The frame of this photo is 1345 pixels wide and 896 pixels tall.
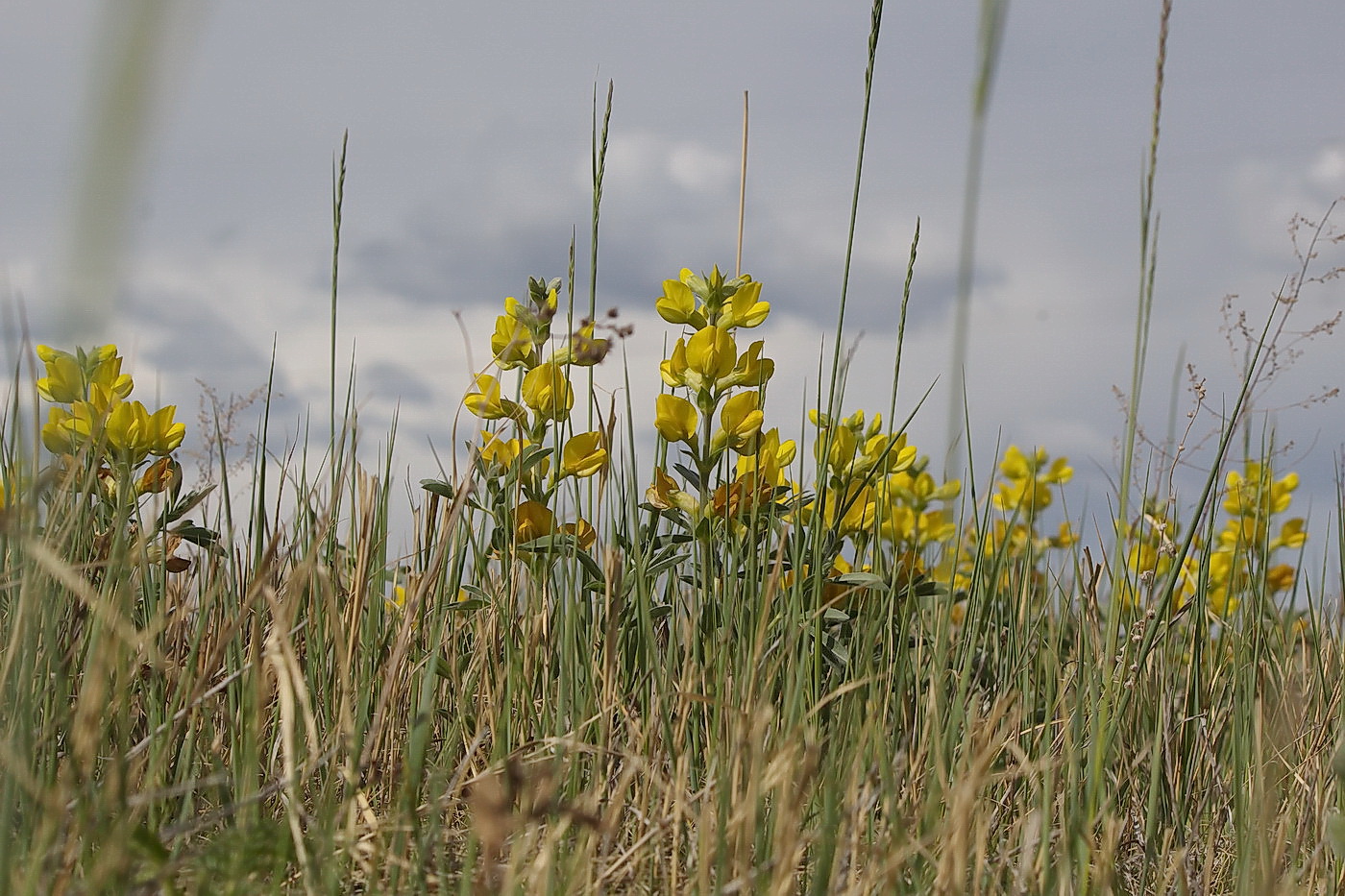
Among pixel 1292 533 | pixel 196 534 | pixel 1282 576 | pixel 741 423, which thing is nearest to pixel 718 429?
pixel 741 423

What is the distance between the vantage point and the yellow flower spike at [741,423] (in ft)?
6.40

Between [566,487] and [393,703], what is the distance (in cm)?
55

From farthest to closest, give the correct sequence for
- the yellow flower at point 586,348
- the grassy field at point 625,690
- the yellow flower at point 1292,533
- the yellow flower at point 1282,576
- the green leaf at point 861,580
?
the yellow flower at point 1292,533 < the yellow flower at point 1282,576 < the green leaf at point 861,580 < the yellow flower at point 586,348 < the grassy field at point 625,690

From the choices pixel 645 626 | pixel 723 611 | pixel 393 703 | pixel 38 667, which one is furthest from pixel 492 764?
pixel 38 667

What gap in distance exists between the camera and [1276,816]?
180 cm

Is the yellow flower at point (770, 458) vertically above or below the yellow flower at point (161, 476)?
above

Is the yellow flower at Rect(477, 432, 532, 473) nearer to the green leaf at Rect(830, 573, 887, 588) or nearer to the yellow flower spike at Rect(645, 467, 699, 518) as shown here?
the yellow flower spike at Rect(645, 467, 699, 518)

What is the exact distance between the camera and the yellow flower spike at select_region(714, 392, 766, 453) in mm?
1951

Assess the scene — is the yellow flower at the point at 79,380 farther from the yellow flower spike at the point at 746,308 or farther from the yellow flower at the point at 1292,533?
the yellow flower at the point at 1292,533

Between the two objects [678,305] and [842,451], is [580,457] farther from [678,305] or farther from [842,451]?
[842,451]

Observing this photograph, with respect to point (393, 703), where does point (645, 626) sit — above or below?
above

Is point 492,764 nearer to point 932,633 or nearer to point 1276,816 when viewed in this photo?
point 932,633

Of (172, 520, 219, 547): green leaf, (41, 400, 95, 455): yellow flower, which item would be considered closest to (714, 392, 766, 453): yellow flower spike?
(172, 520, 219, 547): green leaf

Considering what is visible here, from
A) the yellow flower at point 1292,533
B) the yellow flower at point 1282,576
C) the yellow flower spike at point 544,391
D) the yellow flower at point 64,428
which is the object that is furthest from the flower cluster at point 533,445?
the yellow flower at point 1292,533
